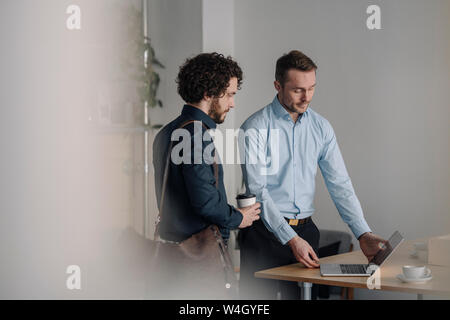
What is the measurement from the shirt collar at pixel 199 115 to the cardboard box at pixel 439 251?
40.5 inches

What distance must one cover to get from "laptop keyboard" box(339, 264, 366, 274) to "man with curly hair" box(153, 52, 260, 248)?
42 centimetres

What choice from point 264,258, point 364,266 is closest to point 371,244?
point 364,266

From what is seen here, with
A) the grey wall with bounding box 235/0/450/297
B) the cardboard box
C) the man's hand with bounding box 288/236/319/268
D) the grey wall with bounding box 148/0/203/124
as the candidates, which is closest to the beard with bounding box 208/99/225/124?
the man's hand with bounding box 288/236/319/268

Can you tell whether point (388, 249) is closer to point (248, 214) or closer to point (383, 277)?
point (383, 277)

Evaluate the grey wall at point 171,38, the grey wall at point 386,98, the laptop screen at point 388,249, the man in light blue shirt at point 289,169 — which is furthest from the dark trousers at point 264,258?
the grey wall at point 171,38

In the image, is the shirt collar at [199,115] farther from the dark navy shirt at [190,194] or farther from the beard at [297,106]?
the beard at [297,106]

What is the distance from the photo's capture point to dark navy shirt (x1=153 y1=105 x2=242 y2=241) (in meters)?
1.90

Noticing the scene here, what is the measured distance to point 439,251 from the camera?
235cm

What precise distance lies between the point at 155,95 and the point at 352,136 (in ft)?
4.36

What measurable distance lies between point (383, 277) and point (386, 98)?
1.74 metres

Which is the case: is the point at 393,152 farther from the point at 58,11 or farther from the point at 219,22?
the point at 58,11

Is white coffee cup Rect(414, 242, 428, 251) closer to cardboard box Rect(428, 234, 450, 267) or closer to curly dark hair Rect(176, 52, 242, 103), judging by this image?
cardboard box Rect(428, 234, 450, 267)

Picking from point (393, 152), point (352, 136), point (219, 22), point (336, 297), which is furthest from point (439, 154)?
point (219, 22)
